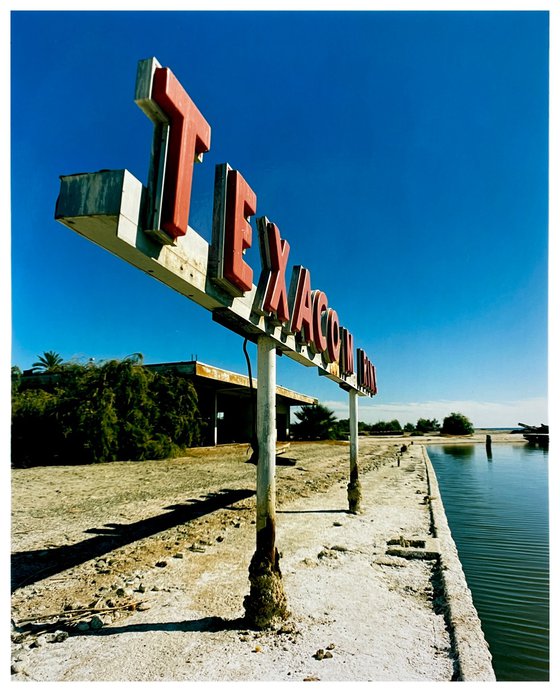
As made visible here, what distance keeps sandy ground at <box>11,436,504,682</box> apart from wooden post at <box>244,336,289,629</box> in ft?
0.62

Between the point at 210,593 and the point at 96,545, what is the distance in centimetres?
288

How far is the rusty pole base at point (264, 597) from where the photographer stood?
402 centimetres

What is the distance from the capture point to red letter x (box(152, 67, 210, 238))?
8.05ft

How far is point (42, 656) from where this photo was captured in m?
3.50

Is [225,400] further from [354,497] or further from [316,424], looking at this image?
[354,497]

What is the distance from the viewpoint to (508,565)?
7340 mm

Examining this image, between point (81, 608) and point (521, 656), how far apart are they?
4.70 meters

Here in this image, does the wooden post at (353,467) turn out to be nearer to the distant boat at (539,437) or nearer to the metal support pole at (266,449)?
the metal support pole at (266,449)

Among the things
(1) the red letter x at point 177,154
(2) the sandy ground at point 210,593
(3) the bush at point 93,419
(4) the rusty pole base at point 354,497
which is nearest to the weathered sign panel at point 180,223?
(1) the red letter x at point 177,154

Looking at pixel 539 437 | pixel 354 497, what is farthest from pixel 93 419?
pixel 539 437

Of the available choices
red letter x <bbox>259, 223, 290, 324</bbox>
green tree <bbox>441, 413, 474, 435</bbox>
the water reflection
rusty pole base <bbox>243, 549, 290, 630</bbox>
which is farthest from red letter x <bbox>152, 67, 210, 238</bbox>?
green tree <bbox>441, 413, 474, 435</bbox>

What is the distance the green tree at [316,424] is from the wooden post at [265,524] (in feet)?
114

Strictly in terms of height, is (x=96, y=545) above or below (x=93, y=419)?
below

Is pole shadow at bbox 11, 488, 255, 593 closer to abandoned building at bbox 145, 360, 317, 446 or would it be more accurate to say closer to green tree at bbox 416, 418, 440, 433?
abandoned building at bbox 145, 360, 317, 446
